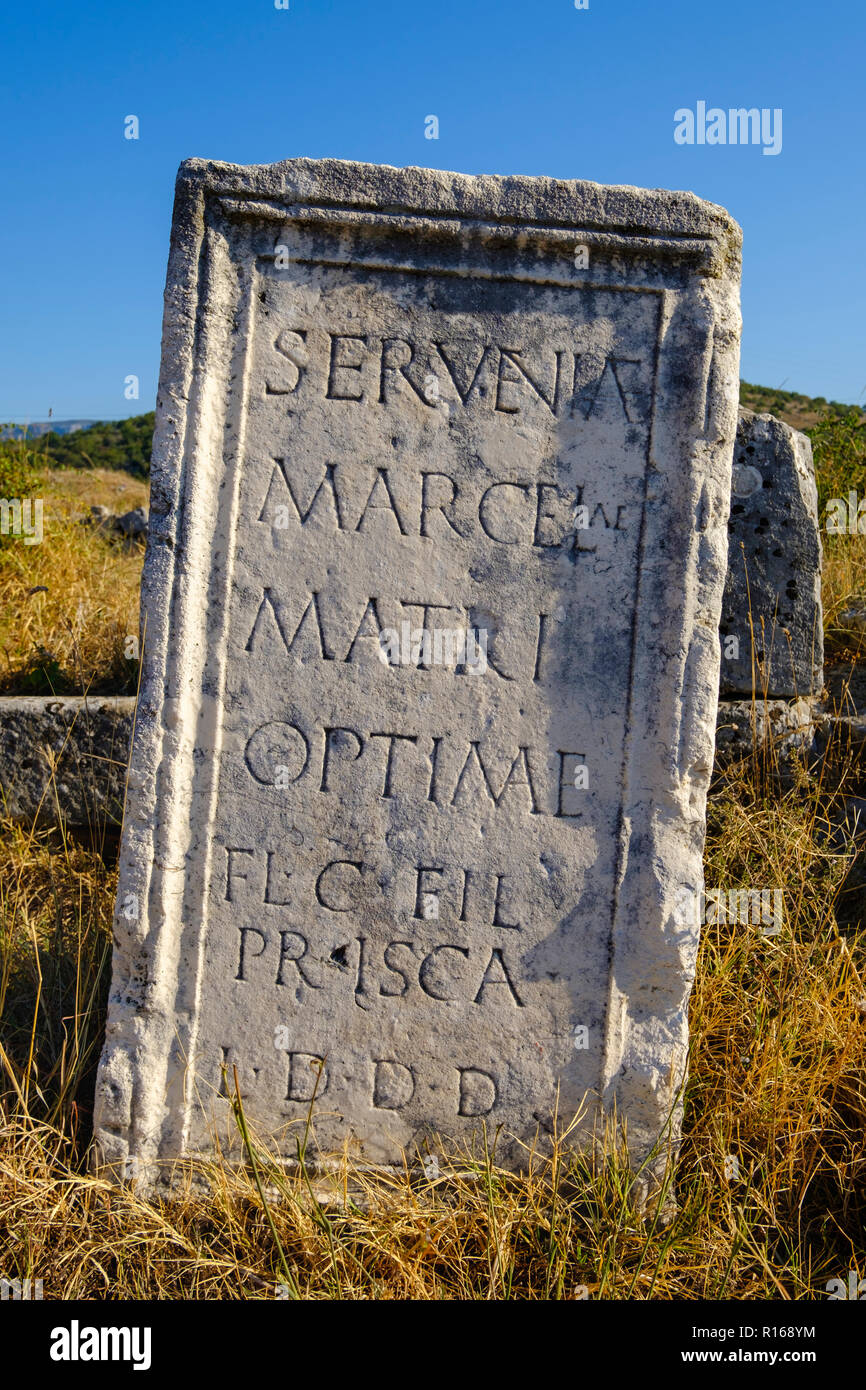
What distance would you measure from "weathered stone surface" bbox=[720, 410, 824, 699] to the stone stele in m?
1.41

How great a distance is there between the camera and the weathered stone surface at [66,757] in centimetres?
353

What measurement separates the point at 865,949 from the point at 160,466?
2.48 m

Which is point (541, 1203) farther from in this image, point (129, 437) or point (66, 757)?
point (129, 437)

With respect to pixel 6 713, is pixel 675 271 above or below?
above

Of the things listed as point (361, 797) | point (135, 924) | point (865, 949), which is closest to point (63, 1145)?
point (135, 924)

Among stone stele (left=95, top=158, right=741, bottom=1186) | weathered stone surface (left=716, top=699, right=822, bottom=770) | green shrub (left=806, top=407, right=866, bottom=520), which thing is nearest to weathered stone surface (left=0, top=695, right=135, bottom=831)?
stone stele (left=95, top=158, right=741, bottom=1186)

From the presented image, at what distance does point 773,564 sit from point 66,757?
2.89 metres

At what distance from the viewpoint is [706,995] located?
2.60m

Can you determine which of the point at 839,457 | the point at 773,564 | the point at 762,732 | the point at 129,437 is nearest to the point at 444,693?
the point at 762,732

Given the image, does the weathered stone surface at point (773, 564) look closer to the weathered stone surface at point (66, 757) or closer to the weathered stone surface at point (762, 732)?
the weathered stone surface at point (762, 732)

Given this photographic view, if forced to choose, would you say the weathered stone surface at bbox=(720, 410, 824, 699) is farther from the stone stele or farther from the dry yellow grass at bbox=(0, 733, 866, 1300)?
the stone stele

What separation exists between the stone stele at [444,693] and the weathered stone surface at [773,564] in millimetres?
1409

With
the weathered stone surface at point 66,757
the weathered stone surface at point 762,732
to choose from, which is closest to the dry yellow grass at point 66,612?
the weathered stone surface at point 66,757

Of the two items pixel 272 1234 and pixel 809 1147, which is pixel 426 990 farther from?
pixel 809 1147
